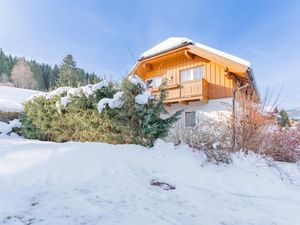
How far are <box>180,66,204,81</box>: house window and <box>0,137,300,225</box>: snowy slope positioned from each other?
30.6ft

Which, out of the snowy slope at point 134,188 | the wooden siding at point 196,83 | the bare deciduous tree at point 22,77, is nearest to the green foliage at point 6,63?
the bare deciduous tree at point 22,77

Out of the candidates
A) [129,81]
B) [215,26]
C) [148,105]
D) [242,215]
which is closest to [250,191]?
[242,215]

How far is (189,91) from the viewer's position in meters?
14.4

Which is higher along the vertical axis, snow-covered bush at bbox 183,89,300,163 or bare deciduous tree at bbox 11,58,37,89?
bare deciduous tree at bbox 11,58,37,89

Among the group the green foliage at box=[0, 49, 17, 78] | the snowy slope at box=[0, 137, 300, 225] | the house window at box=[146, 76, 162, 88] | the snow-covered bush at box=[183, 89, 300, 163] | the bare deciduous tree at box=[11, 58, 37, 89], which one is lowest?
the snowy slope at box=[0, 137, 300, 225]

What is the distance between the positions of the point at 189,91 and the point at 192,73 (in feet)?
5.62

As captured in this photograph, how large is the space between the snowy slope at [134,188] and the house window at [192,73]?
9317 mm

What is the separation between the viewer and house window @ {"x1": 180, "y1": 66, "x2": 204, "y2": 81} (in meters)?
15.2

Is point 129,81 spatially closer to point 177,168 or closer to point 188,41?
point 177,168

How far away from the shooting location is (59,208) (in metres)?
3.23

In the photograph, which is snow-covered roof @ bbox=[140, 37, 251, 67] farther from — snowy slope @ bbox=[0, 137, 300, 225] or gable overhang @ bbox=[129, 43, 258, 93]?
snowy slope @ bbox=[0, 137, 300, 225]

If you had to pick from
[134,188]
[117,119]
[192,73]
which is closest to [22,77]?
[192,73]

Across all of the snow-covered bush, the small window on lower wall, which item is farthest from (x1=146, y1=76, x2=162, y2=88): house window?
the snow-covered bush

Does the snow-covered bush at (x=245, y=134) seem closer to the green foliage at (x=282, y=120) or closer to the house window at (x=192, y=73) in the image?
the green foliage at (x=282, y=120)
